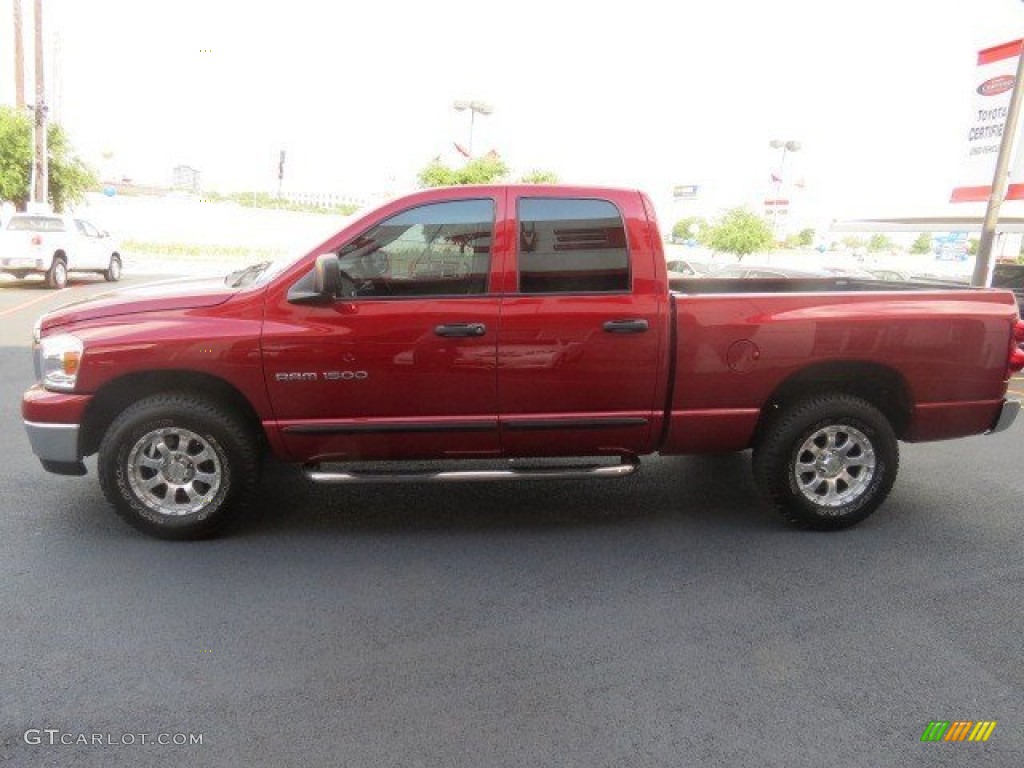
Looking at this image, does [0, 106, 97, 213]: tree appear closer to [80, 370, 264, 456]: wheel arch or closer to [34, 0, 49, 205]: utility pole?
[34, 0, 49, 205]: utility pole

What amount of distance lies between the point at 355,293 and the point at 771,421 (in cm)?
257

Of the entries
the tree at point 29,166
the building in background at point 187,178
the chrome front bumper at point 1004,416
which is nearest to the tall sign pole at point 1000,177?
the chrome front bumper at point 1004,416

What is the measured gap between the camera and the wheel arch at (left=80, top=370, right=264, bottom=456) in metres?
4.43

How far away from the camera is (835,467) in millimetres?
4871

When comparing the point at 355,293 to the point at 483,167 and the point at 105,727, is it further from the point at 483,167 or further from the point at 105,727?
the point at 483,167

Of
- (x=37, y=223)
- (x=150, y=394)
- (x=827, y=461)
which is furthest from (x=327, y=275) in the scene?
(x=37, y=223)

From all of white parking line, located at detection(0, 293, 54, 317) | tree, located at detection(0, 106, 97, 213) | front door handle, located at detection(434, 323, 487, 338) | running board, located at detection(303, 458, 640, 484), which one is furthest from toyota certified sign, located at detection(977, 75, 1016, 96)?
tree, located at detection(0, 106, 97, 213)

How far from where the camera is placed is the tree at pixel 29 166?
25.7 meters

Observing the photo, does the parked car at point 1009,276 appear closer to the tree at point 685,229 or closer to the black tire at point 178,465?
the black tire at point 178,465

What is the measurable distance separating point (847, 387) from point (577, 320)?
184 centimetres

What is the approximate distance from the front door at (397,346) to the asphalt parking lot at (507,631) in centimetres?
64

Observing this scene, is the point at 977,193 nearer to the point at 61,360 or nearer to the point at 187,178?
the point at 61,360

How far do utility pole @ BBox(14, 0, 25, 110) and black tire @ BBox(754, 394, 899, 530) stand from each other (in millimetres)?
31670

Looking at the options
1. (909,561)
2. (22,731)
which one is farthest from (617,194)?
(22,731)
